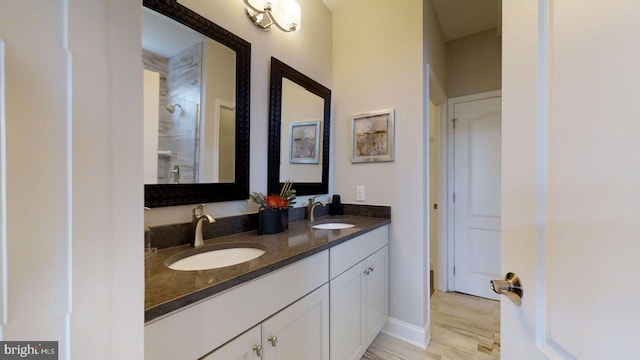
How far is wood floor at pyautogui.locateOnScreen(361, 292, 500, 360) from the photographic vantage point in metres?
1.71

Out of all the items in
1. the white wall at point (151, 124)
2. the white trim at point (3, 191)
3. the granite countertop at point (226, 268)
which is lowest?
the granite countertop at point (226, 268)

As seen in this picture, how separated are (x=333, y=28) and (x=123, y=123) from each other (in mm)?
2318

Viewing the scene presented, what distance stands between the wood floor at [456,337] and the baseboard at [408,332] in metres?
0.03

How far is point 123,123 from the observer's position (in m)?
0.35

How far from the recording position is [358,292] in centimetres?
152

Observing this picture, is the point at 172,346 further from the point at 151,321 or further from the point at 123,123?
the point at 123,123

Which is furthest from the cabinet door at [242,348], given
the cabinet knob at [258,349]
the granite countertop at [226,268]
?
the granite countertop at [226,268]

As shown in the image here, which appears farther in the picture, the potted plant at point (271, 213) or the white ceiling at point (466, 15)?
the white ceiling at point (466, 15)

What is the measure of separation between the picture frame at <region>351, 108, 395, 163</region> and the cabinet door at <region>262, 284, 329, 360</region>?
3.78ft

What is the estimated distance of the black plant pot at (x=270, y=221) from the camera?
137 cm

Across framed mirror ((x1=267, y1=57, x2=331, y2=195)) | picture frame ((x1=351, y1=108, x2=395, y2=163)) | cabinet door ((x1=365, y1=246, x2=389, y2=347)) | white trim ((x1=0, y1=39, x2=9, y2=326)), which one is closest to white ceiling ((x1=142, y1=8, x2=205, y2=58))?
framed mirror ((x1=267, y1=57, x2=331, y2=195))

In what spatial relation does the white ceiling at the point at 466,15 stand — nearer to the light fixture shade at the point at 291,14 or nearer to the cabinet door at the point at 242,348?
the light fixture shade at the point at 291,14
